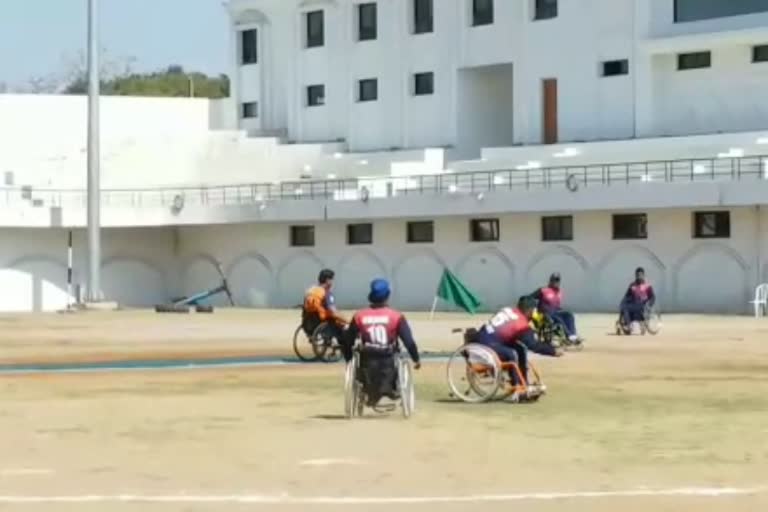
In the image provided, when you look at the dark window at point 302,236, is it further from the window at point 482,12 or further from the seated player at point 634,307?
the seated player at point 634,307

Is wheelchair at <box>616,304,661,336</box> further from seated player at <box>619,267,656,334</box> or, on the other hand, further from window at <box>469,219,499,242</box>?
window at <box>469,219,499,242</box>

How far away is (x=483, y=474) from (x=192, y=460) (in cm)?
270

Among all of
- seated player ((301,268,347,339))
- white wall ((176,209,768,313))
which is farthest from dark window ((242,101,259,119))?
seated player ((301,268,347,339))

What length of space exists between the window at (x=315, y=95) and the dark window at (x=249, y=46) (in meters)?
3.80

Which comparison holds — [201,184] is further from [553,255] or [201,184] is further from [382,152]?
[553,255]

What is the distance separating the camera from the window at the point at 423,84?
64.0m

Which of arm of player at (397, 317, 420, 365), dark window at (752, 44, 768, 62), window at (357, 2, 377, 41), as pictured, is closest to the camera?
arm of player at (397, 317, 420, 365)

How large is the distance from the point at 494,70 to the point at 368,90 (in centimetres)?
578

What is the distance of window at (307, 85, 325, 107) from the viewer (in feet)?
223

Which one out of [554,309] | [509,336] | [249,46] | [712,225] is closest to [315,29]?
[249,46]

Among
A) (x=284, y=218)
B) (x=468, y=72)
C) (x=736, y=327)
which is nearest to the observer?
(x=736, y=327)

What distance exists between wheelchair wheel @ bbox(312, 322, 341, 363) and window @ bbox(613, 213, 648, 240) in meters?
23.9

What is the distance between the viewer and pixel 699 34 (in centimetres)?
5416

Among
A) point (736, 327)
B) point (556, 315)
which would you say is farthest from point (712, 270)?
point (556, 315)
